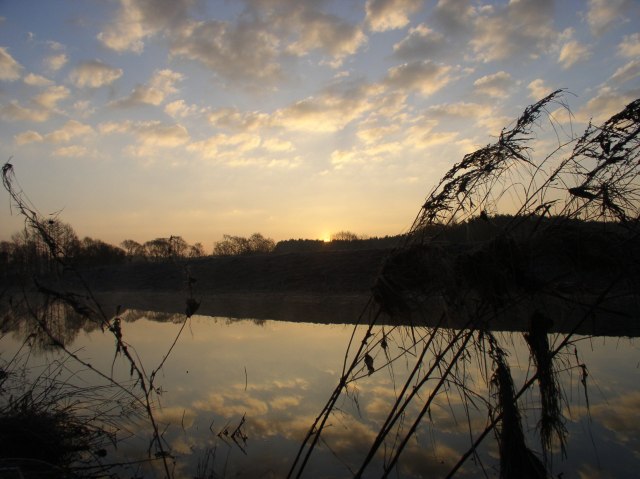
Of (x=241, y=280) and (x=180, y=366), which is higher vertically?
(x=241, y=280)

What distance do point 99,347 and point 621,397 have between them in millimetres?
13262

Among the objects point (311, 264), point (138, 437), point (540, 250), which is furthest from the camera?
point (311, 264)

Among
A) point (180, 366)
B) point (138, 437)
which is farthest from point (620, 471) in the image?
point (180, 366)

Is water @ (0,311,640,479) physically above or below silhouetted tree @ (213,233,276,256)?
below

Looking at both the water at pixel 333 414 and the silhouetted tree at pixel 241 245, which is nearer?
the water at pixel 333 414

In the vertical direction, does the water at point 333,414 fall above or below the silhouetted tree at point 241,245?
A: below

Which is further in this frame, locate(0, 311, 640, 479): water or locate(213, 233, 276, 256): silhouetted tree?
locate(213, 233, 276, 256): silhouetted tree

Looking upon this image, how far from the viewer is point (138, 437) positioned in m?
6.54

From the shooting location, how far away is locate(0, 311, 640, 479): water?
18.0 feet

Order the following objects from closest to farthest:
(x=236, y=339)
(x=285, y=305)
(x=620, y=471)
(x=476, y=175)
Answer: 1. (x=476, y=175)
2. (x=620, y=471)
3. (x=236, y=339)
4. (x=285, y=305)

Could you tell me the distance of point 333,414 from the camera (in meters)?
7.37

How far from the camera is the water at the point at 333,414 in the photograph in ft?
18.0

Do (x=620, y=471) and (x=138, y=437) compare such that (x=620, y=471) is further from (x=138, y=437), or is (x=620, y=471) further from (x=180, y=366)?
(x=180, y=366)

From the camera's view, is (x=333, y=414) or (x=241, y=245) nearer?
(x=333, y=414)
